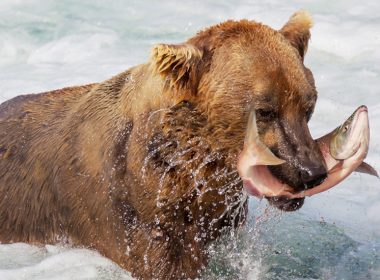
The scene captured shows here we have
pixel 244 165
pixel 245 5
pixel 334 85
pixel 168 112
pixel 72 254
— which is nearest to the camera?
pixel 244 165

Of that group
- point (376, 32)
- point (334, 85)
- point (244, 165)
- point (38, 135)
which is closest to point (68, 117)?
point (38, 135)

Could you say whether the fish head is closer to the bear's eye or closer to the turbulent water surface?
the bear's eye

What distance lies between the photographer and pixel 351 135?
4.54 m

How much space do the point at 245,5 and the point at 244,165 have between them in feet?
31.0

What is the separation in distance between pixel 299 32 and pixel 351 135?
96 cm

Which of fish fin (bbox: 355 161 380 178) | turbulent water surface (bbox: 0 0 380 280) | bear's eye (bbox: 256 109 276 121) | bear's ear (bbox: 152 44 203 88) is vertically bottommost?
turbulent water surface (bbox: 0 0 380 280)

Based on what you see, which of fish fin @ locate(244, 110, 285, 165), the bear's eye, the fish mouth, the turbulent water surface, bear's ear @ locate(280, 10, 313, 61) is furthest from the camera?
the turbulent water surface

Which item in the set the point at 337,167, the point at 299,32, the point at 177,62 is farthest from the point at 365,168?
the point at 177,62

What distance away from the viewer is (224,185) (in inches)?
198

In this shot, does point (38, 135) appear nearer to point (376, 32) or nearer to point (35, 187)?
point (35, 187)

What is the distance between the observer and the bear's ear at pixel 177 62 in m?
4.76

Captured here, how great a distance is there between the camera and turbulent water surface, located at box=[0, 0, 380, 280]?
5832mm

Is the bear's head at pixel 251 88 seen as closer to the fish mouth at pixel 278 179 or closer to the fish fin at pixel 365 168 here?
the fish mouth at pixel 278 179

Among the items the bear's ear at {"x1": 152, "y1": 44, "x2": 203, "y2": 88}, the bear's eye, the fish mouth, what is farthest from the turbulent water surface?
the bear's ear at {"x1": 152, "y1": 44, "x2": 203, "y2": 88}
